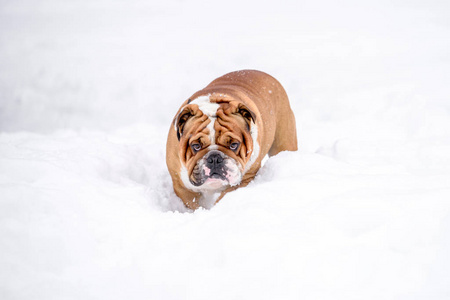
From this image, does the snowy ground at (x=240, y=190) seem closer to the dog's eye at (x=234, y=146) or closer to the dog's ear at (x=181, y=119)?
the dog's eye at (x=234, y=146)

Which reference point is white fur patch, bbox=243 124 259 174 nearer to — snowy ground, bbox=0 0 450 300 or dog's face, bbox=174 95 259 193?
dog's face, bbox=174 95 259 193

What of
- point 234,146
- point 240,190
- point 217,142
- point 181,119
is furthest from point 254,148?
point 240,190

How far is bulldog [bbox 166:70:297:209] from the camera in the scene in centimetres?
357

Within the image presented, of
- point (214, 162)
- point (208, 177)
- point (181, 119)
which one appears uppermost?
point (181, 119)

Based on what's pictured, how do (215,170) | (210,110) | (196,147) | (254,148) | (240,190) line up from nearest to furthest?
(240,190), (215,170), (196,147), (210,110), (254,148)

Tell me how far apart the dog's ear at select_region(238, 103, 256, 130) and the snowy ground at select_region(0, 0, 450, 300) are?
1.60ft

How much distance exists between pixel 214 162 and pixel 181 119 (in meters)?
0.56

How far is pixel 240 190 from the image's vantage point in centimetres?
306

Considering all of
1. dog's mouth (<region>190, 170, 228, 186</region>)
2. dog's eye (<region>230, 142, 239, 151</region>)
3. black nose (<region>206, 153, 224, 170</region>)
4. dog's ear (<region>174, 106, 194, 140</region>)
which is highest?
dog's ear (<region>174, 106, 194, 140</region>)

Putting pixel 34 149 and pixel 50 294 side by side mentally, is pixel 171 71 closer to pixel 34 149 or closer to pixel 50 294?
pixel 34 149

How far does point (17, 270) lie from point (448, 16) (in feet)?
40.6

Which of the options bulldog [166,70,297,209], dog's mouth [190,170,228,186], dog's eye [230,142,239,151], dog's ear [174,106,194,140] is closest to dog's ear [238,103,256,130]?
bulldog [166,70,297,209]

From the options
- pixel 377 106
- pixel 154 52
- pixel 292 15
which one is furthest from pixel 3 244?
pixel 292 15

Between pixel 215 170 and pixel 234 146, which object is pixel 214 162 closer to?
pixel 215 170
